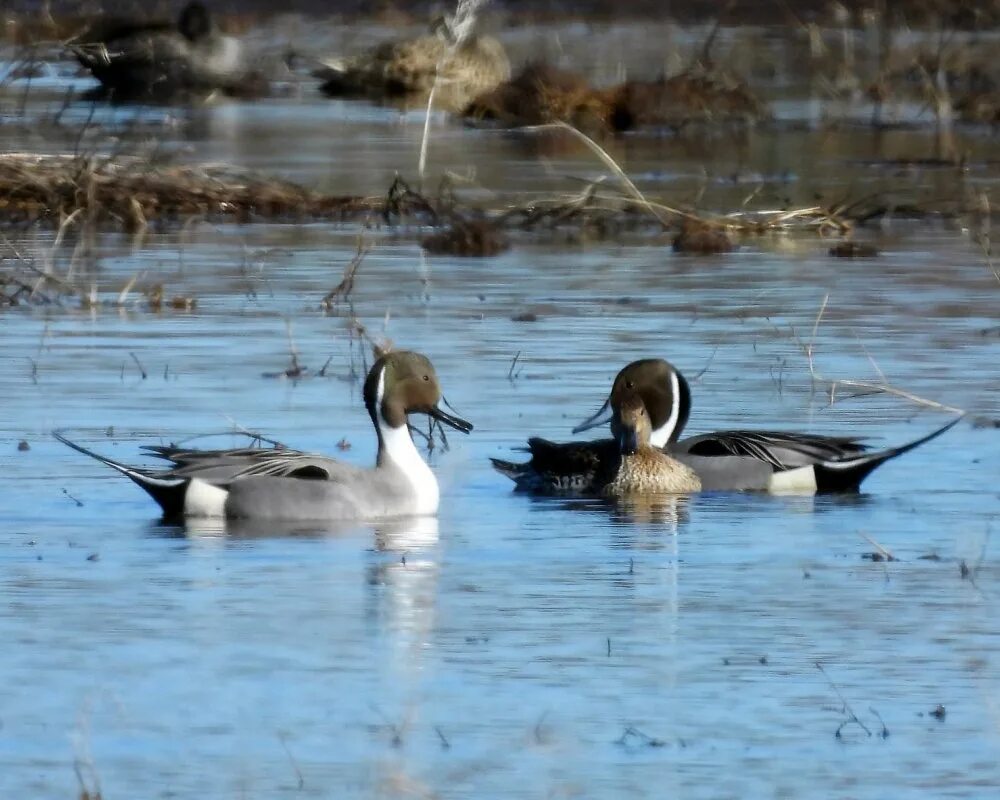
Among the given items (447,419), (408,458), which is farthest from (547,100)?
(408,458)

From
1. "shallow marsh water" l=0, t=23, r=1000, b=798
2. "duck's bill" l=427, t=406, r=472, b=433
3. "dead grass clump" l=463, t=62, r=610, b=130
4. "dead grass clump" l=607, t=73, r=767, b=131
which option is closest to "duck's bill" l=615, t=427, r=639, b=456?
"shallow marsh water" l=0, t=23, r=1000, b=798

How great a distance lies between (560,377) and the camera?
12.1m

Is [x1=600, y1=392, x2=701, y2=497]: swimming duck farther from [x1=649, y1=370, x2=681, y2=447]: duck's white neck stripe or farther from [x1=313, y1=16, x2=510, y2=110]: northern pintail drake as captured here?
[x1=313, y1=16, x2=510, y2=110]: northern pintail drake

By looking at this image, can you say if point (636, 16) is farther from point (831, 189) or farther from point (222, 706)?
point (222, 706)

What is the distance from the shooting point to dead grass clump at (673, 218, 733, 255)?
57.3ft

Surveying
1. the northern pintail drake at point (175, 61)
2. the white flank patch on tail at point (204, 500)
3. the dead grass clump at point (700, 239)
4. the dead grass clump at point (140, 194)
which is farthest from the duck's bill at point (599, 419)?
the northern pintail drake at point (175, 61)

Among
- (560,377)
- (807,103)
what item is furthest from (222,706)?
(807,103)

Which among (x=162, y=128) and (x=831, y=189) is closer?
(x=831, y=189)

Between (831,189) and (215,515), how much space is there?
42.0 ft

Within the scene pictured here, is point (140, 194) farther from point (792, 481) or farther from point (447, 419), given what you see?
point (792, 481)

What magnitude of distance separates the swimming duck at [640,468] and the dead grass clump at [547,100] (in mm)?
17943

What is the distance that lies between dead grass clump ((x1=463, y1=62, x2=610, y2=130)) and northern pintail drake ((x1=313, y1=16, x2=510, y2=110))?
2.88 meters

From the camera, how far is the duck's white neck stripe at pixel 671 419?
10.5 metres

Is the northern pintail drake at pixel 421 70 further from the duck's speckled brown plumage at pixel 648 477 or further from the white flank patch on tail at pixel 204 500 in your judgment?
the white flank patch on tail at pixel 204 500
